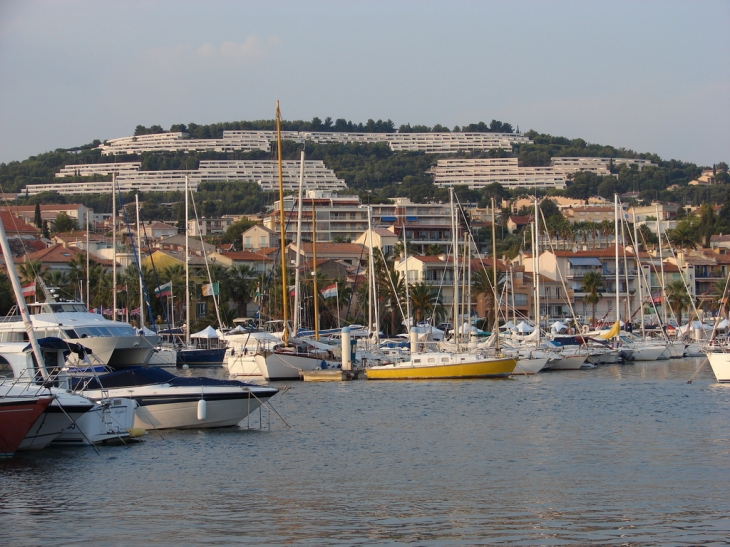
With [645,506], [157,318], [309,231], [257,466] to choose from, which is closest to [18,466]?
[257,466]

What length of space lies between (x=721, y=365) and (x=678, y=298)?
60.3 m

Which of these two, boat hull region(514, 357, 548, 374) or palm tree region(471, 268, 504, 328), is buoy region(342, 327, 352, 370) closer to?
boat hull region(514, 357, 548, 374)

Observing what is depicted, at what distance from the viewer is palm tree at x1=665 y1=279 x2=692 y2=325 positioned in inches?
4343

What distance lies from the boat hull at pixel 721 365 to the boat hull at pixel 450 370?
9807 mm

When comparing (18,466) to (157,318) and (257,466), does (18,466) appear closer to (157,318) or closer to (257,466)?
(257,466)

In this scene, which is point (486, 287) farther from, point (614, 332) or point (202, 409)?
point (202, 409)

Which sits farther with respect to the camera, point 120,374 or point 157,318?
point 157,318

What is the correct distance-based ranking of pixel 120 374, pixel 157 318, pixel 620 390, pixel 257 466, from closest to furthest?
pixel 257 466 < pixel 120 374 < pixel 620 390 < pixel 157 318

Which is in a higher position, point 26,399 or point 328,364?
point 26,399

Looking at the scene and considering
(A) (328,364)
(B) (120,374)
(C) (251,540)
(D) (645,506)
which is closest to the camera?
(C) (251,540)

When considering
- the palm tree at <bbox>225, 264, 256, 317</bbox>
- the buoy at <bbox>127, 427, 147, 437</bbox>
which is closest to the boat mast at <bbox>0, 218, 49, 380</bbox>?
the buoy at <bbox>127, 427, 147, 437</bbox>

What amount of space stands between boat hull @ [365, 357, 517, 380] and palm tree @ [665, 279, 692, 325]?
59257mm

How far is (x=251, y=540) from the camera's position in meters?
18.5

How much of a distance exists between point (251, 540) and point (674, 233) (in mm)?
139351
